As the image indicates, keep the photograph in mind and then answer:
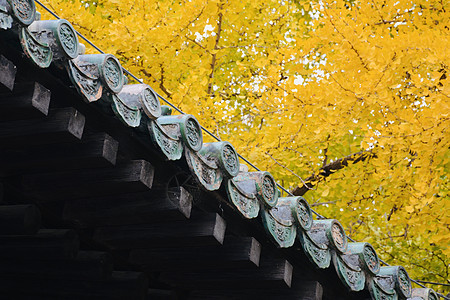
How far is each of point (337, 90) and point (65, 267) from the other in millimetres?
3299

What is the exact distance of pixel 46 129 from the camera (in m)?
2.30

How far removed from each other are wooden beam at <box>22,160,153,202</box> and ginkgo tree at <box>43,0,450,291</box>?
124 inches

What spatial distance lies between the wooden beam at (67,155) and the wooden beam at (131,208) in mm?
293

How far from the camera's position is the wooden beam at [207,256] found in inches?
117

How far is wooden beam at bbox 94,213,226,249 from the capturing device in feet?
9.15

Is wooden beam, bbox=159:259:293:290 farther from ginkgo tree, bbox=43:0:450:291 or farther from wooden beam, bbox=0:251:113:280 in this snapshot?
ginkgo tree, bbox=43:0:450:291

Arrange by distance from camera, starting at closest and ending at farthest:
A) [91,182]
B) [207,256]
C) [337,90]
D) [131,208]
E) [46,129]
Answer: [46,129] < [91,182] < [131,208] < [207,256] < [337,90]

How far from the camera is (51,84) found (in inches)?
87.9

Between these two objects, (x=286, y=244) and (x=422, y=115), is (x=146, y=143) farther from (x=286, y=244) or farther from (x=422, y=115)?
(x=422, y=115)

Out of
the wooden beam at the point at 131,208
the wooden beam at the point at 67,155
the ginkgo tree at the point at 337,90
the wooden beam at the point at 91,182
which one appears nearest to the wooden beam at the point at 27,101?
the wooden beam at the point at 67,155

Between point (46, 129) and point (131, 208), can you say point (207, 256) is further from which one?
point (46, 129)

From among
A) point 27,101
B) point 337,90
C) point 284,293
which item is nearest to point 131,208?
point 27,101

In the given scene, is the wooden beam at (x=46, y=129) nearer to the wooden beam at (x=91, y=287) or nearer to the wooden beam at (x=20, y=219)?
the wooden beam at (x=20, y=219)

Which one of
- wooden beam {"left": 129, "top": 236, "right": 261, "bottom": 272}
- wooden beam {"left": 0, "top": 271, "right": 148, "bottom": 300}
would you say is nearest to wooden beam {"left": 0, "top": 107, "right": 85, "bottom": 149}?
wooden beam {"left": 129, "top": 236, "right": 261, "bottom": 272}
